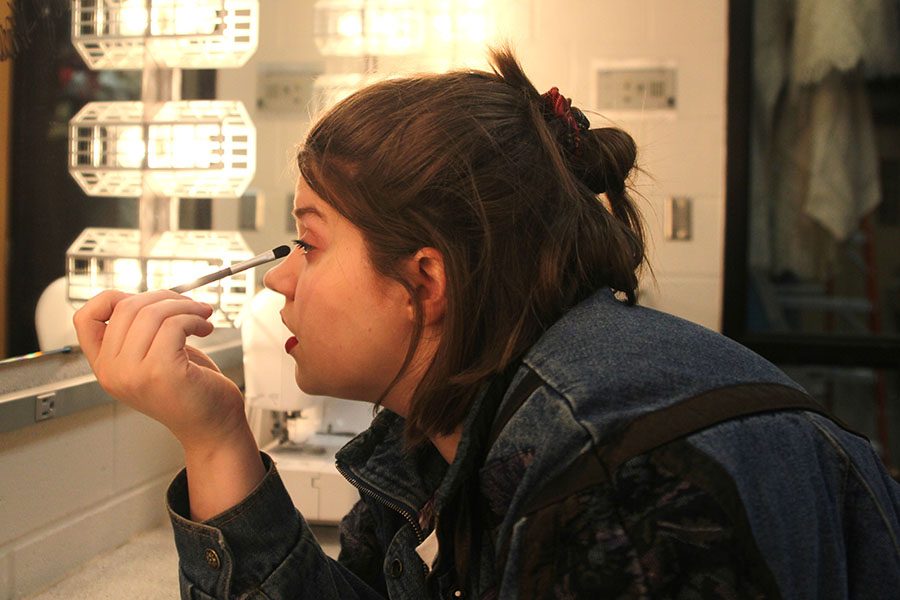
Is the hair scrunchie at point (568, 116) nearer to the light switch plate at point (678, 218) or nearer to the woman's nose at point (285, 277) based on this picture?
the woman's nose at point (285, 277)

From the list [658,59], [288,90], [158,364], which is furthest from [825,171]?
[158,364]

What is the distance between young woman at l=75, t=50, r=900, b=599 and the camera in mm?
634

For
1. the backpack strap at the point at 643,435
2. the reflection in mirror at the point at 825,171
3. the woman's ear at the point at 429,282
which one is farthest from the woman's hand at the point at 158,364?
the reflection in mirror at the point at 825,171

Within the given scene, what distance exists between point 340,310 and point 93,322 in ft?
0.89

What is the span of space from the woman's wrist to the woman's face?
10cm

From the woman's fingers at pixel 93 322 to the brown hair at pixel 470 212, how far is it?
10.5 inches

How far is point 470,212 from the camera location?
2.77ft

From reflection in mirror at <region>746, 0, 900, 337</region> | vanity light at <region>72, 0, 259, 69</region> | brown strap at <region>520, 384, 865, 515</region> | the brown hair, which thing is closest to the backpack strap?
brown strap at <region>520, 384, 865, 515</region>

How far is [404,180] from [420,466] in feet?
1.16

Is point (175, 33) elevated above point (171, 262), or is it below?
above

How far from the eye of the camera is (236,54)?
60.4 inches

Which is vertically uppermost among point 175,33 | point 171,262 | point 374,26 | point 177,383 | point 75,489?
point 374,26

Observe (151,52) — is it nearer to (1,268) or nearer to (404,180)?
(1,268)

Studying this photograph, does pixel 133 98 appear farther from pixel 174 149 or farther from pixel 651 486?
Result: pixel 651 486
